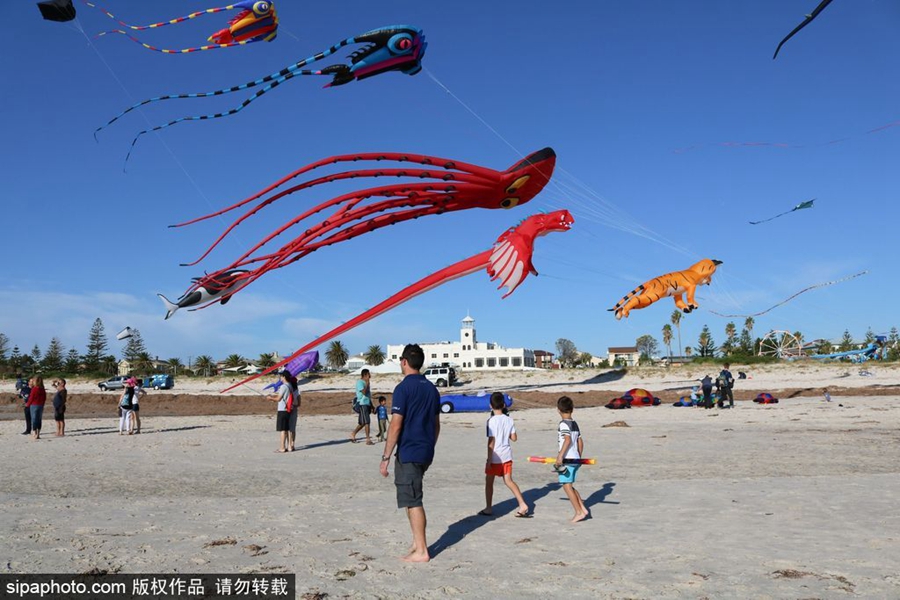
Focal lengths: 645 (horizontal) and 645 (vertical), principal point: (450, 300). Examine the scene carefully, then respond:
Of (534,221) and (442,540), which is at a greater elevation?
(534,221)

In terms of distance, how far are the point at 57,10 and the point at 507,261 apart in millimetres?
15713

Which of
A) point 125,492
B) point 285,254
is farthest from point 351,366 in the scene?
point 125,492

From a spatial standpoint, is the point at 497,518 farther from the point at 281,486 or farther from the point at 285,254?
the point at 285,254

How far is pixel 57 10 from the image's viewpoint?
1050cm

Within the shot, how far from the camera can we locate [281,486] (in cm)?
970

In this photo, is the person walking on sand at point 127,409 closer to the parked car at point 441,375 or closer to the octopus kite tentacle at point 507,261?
the octopus kite tentacle at point 507,261

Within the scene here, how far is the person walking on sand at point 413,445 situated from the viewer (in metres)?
5.64

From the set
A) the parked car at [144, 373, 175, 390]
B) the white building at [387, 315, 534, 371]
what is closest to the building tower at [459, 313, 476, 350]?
the white building at [387, 315, 534, 371]

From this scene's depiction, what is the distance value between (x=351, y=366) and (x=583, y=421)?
98.4 meters

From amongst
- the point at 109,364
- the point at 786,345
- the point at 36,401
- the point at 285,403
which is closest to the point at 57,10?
the point at 285,403

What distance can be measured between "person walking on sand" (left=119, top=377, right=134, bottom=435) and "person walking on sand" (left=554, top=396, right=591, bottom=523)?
1509 cm

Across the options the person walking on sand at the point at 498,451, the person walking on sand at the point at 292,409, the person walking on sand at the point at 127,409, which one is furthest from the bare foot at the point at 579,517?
the person walking on sand at the point at 127,409

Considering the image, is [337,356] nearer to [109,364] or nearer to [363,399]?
[109,364]

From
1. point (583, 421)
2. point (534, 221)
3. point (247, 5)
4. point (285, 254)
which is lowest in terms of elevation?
point (583, 421)
